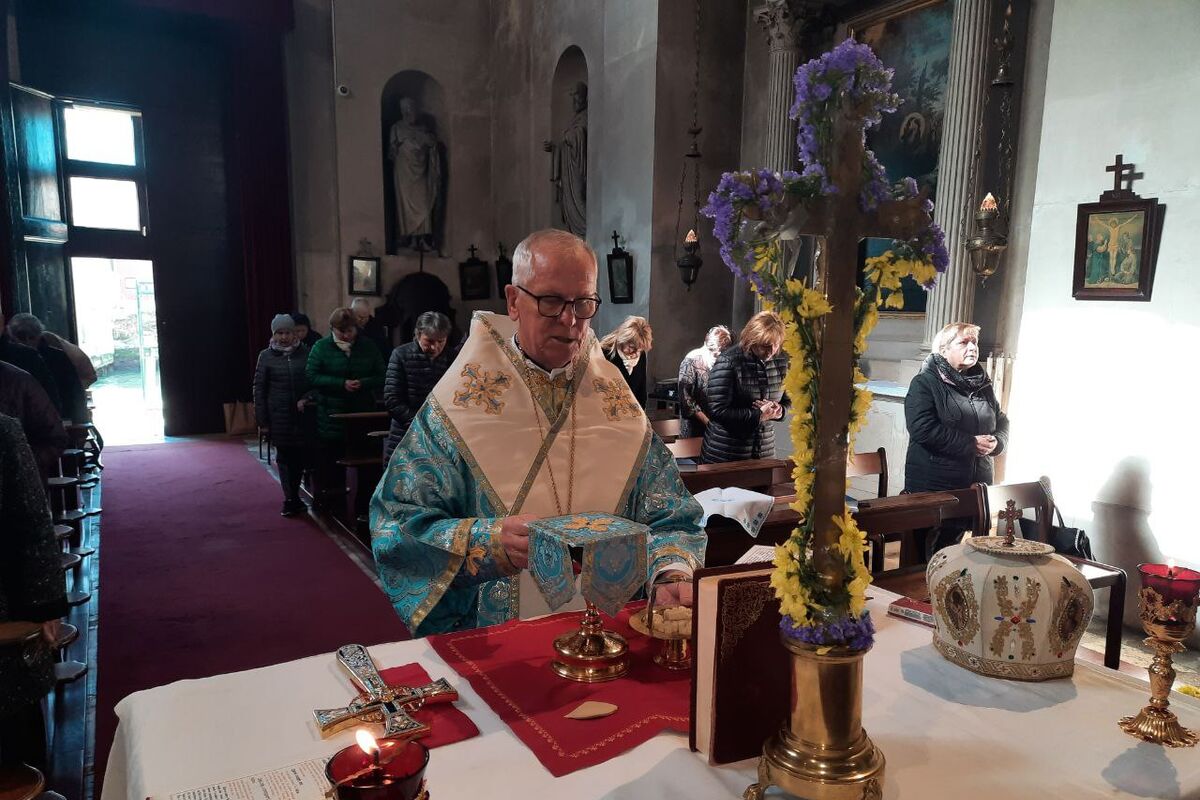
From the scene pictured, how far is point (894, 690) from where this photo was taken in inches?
58.2

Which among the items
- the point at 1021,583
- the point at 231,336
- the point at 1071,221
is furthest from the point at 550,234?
the point at 231,336

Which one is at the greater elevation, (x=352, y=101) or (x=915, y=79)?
(x=352, y=101)

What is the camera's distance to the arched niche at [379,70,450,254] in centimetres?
1298

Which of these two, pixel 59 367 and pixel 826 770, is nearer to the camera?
pixel 826 770

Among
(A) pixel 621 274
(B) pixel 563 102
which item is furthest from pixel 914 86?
(B) pixel 563 102

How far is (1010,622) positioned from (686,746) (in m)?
0.73

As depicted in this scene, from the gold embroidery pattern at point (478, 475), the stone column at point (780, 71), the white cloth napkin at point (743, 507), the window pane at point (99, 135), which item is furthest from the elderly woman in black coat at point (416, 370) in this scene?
the window pane at point (99, 135)

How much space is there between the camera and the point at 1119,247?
14.7 feet

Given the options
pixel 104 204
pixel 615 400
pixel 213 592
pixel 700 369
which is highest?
pixel 104 204

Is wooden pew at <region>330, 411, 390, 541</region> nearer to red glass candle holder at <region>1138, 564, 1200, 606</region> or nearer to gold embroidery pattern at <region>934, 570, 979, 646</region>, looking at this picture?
gold embroidery pattern at <region>934, 570, 979, 646</region>

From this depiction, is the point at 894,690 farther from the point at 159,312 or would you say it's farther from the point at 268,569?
the point at 159,312

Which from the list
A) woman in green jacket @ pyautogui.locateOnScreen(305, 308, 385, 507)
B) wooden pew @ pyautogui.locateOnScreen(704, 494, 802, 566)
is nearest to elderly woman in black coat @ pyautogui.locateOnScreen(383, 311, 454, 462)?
woman in green jacket @ pyautogui.locateOnScreen(305, 308, 385, 507)

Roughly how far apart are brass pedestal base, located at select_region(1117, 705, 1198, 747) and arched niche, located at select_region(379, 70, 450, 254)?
12.8 metres

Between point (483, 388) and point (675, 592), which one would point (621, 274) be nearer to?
point (483, 388)
